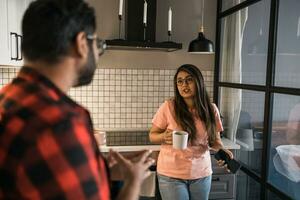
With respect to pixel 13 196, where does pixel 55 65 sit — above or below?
above

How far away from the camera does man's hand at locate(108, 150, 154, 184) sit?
31.0 inches

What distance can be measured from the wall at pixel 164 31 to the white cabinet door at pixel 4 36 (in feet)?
3.76

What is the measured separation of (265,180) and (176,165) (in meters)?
0.78

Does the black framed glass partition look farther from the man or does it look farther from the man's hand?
the man

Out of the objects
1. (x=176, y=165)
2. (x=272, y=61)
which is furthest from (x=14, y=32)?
(x=272, y=61)

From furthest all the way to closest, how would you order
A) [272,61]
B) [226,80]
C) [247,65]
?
[226,80]
[247,65]
[272,61]

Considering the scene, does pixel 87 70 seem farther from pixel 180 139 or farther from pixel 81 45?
pixel 180 139

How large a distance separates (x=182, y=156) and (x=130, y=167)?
1.10 meters

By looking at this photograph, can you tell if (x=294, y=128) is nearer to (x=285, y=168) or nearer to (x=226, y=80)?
(x=285, y=168)

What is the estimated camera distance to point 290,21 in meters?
2.04

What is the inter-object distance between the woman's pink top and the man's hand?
101cm

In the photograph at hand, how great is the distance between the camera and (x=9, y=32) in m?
1.87

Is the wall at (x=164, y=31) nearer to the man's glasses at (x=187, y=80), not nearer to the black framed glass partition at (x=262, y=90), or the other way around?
the black framed glass partition at (x=262, y=90)

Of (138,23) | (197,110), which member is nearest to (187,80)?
A: (197,110)
